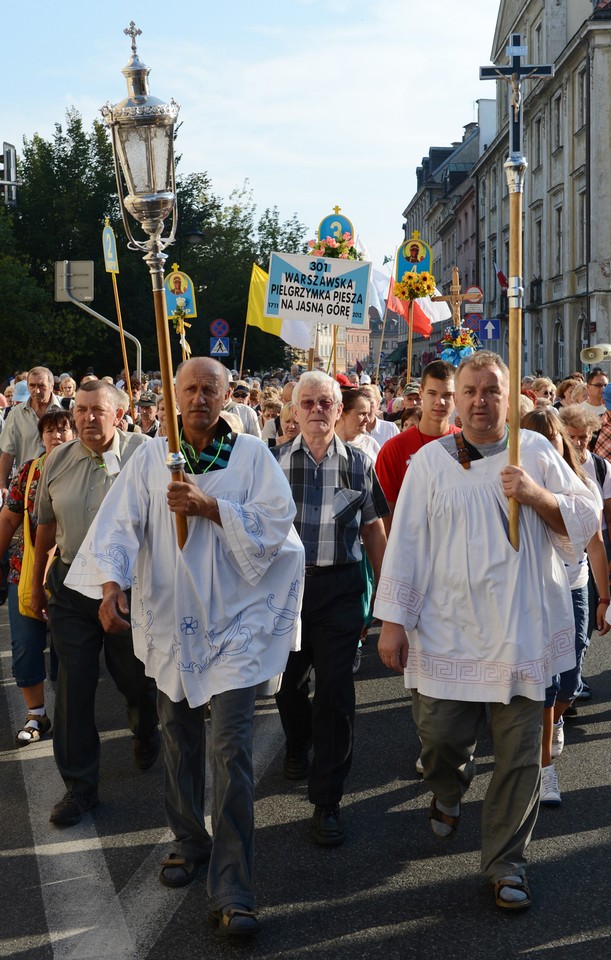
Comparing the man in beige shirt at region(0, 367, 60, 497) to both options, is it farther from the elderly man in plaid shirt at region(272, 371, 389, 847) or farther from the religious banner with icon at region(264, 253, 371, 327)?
the elderly man in plaid shirt at region(272, 371, 389, 847)

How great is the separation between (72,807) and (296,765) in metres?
1.15

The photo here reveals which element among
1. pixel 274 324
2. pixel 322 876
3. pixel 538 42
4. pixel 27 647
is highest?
pixel 538 42

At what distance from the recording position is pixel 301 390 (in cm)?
556

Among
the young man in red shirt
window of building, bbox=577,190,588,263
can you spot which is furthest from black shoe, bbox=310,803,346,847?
window of building, bbox=577,190,588,263

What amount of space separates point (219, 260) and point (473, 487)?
44028 mm

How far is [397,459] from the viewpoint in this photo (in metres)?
6.97

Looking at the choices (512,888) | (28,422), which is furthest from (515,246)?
(28,422)

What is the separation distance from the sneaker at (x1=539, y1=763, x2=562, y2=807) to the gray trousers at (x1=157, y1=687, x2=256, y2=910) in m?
1.60

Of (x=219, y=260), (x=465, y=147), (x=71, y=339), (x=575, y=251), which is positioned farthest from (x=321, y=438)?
(x=465, y=147)

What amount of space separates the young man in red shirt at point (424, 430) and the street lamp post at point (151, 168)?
244 cm

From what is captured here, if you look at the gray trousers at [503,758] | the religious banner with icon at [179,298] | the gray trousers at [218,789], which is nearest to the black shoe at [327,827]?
the gray trousers at [218,789]

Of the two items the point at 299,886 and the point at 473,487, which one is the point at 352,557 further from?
the point at 299,886

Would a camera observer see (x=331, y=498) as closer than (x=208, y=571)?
No

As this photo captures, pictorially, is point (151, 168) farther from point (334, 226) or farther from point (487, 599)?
point (334, 226)
